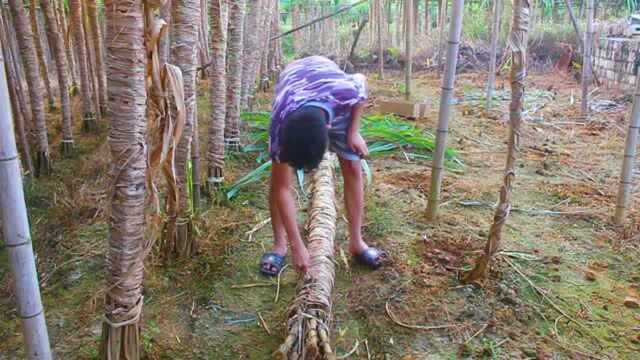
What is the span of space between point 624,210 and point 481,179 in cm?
94

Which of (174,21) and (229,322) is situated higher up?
(174,21)

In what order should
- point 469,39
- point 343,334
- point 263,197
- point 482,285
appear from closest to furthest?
point 343,334 < point 482,285 < point 263,197 < point 469,39

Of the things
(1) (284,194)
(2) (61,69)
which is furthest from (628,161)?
(2) (61,69)

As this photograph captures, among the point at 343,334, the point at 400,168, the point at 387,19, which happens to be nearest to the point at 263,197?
the point at 400,168

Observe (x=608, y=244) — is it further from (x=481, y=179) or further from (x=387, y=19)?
(x=387, y=19)

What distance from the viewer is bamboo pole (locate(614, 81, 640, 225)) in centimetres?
257

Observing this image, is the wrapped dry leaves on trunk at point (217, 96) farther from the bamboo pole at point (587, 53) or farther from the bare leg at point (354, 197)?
the bamboo pole at point (587, 53)

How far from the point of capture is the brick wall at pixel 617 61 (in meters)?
6.41

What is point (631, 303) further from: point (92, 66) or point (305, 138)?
point (92, 66)

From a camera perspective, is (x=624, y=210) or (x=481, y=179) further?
(x=481, y=179)

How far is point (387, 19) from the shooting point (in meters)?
10.4

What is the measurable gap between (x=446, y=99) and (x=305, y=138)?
107cm

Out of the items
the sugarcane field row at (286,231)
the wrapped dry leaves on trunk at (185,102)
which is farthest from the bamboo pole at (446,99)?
the wrapped dry leaves on trunk at (185,102)

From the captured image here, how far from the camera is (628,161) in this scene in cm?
264
